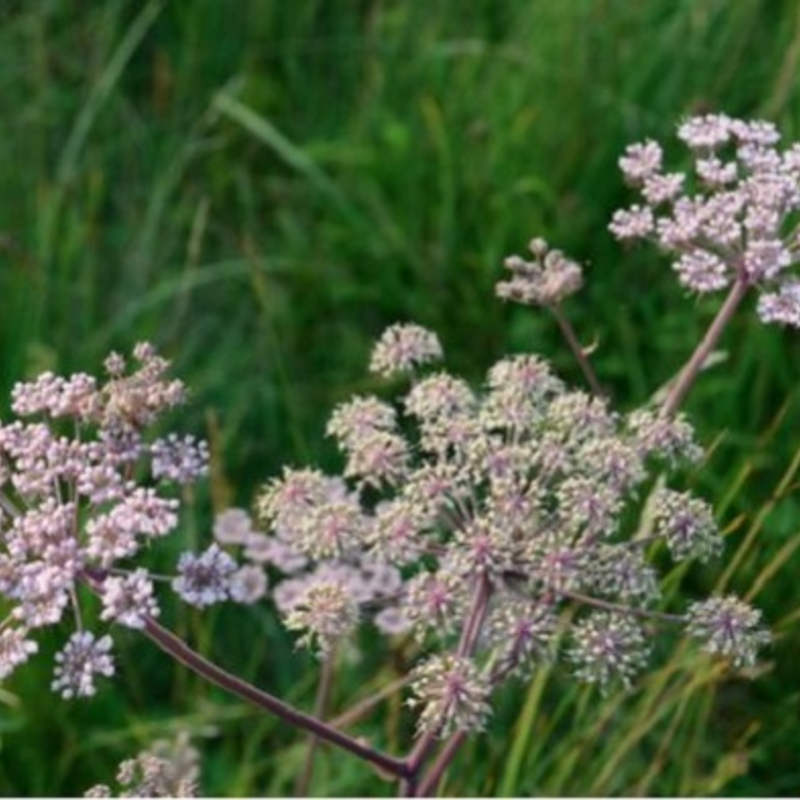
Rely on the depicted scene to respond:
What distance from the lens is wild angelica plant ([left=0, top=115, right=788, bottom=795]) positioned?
105 centimetres

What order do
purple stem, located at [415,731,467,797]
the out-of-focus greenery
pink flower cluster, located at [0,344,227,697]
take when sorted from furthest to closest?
the out-of-focus greenery < purple stem, located at [415,731,467,797] < pink flower cluster, located at [0,344,227,697]

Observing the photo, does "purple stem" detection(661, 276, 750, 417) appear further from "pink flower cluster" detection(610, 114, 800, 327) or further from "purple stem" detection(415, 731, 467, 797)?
"purple stem" detection(415, 731, 467, 797)

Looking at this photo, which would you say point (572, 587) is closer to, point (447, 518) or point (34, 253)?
point (447, 518)

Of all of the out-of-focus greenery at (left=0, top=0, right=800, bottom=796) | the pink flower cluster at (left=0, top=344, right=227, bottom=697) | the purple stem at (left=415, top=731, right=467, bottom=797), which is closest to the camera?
the pink flower cluster at (left=0, top=344, right=227, bottom=697)

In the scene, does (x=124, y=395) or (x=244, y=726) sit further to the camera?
(x=244, y=726)

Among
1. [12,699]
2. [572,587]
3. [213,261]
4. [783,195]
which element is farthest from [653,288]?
[572,587]

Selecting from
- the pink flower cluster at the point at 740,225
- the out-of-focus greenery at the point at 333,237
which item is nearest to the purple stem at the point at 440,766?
the pink flower cluster at the point at 740,225

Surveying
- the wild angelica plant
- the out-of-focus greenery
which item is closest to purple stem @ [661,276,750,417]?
the wild angelica plant

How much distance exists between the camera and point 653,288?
2.38 metres

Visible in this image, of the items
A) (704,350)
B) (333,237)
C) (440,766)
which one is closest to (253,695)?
(440,766)

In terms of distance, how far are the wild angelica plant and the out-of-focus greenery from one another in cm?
75

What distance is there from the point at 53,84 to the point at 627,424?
1.75 m

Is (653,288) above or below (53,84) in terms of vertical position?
below

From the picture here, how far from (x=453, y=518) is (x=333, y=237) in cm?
142
